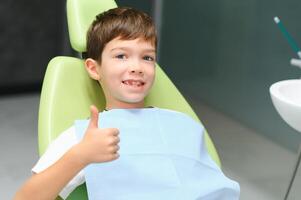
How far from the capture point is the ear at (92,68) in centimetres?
143

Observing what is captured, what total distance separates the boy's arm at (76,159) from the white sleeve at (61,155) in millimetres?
92

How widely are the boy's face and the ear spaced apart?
6cm

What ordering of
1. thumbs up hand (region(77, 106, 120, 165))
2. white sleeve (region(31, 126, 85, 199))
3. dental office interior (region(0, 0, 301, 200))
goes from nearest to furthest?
thumbs up hand (region(77, 106, 120, 165))
white sleeve (region(31, 126, 85, 199))
dental office interior (region(0, 0, 301, 200))

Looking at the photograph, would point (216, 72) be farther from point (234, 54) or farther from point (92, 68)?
point (92, 68)

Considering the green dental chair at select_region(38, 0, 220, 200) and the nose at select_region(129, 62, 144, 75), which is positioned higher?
the nose at select_region(129, 62, 144, 75)

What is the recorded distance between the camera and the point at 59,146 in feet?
4.13

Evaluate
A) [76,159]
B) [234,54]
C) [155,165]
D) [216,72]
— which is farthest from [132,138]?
[216,72]

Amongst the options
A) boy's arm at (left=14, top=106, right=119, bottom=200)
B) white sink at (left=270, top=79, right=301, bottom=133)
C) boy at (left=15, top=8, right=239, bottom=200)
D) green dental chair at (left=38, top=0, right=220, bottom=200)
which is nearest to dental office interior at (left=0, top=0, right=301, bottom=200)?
white sink at (left=270, top=79, right=301, bottom=133)

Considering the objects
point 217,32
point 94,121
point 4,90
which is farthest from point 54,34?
point 94,121

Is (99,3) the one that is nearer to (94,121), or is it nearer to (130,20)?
(130,20)

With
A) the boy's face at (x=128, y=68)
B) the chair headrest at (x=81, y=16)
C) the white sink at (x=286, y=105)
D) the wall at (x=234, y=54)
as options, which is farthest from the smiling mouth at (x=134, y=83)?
the wall at (x=234, y=54)

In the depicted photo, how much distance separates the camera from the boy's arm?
1.03m

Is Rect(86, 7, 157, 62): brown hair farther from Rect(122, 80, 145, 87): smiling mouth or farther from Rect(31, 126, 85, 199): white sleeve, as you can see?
Rect(31, 126, 85, 199): white sleeve

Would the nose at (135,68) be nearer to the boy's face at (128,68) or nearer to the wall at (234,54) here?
the boy's face at (128,68)
